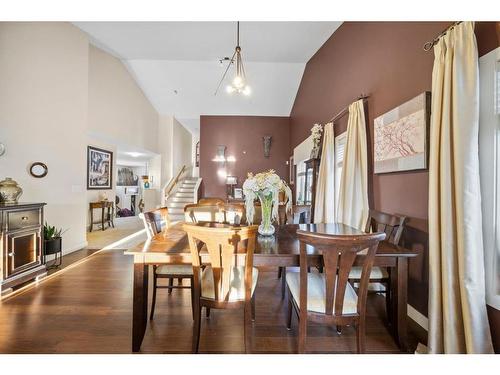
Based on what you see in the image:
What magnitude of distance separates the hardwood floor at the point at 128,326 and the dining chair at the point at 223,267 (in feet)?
1.24

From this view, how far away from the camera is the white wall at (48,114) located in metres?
3.37

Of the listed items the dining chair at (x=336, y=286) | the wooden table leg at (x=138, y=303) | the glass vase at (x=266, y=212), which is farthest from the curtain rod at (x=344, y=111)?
the wooden table leg at (x=138, y=303)

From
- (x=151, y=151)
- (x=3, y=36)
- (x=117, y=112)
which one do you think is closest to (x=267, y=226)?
(x=3, y=36)

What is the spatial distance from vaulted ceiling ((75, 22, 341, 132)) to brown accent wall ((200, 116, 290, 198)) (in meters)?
0.30

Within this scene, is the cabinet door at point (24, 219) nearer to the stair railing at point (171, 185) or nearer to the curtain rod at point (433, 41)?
the curtain rod at point (433, 41)

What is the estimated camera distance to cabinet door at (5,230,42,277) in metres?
2.64

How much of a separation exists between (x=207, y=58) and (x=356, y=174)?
4.34 metres

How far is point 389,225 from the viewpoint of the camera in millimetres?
2102

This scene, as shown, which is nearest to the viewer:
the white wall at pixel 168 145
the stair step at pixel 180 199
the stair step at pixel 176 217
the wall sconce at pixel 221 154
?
the stair step at pixel 176 217

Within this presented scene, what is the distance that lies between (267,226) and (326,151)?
7.60ft

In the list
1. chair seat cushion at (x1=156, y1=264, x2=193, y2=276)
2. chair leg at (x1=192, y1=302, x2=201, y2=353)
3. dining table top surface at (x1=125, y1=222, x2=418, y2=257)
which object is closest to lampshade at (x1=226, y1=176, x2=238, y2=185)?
dining table top surface at (x1=125, y1=222, x2=418, y2=257)

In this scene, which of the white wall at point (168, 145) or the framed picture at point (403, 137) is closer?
the framed picture at point (403, 137)
